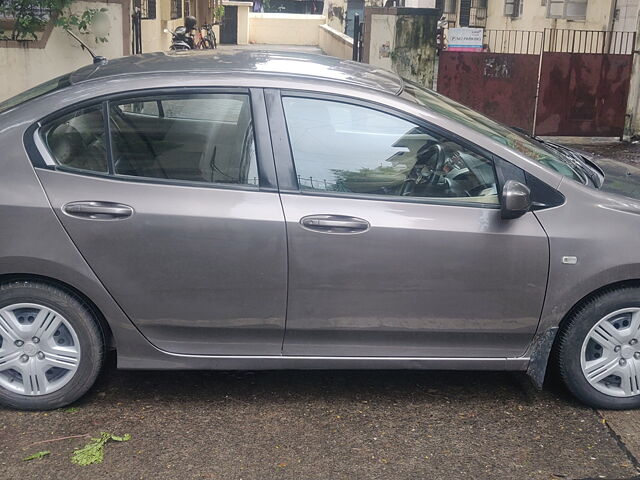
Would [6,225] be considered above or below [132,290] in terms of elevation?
above

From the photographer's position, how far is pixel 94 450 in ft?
12.4

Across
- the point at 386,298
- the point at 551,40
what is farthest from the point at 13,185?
the point at 551,40

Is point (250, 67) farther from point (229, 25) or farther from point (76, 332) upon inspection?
point (229, 25)

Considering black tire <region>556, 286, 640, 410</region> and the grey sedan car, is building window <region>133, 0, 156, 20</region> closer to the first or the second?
the grey sedan car

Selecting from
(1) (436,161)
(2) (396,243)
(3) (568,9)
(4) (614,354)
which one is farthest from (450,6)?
(2) (396,243)

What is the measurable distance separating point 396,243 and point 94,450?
167cm

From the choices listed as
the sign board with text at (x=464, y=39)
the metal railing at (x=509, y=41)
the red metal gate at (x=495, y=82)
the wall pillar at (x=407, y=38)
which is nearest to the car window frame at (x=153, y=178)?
the red metal gate at (x=495, y=82)

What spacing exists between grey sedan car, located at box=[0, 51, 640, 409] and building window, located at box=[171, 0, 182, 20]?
60.7ft

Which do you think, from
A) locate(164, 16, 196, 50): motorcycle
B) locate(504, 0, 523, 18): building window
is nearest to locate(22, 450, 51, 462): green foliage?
locate(164, 16, 196, 50): motorcycle

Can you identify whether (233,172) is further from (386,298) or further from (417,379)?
(417,379)

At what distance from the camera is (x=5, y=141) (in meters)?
3.95

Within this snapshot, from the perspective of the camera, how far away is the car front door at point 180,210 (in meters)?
3.88

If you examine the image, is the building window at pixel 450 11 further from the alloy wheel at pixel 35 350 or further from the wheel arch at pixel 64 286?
the alloy wheel at pixel 35 350

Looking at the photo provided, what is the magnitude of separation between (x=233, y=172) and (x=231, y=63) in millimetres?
683
